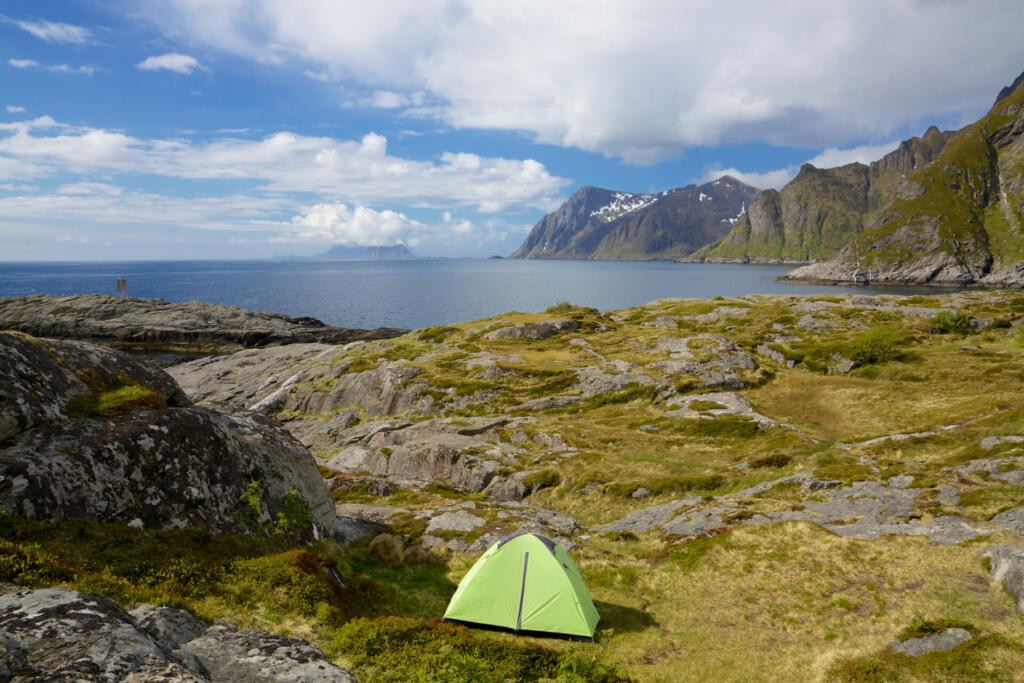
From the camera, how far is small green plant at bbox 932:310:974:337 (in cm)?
6608

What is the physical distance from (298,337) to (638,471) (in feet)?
391

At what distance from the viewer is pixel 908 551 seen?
19.9 meters

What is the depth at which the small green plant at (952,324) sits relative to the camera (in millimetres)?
66081

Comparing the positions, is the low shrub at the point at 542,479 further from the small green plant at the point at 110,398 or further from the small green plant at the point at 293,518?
the small green plant at the point at 110,398

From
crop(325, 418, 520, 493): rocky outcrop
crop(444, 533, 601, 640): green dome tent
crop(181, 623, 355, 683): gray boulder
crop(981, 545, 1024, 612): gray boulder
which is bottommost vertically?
crop(325, 418, 520, 493): rocky outcrop

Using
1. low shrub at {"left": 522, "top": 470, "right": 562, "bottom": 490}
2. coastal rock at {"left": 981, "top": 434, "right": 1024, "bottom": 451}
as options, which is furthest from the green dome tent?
coastal rock at {"left": 981, "top": 434, "right": 1024, "bottom": 451}

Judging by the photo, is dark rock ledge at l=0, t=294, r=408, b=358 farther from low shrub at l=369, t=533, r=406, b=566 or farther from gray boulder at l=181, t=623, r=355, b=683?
gray boulder at l=181, t=623, r=355, b=683

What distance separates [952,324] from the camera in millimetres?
67188

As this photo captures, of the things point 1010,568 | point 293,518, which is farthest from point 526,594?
point 1010,568

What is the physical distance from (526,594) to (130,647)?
39.7 feet

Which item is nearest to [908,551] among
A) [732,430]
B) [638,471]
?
[638,471]

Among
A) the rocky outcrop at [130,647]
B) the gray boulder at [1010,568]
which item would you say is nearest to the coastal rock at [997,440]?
the gray boulder at [1010,568]

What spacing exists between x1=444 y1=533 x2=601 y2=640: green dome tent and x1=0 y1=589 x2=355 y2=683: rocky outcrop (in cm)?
800

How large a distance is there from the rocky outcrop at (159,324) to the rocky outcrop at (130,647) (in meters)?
123
